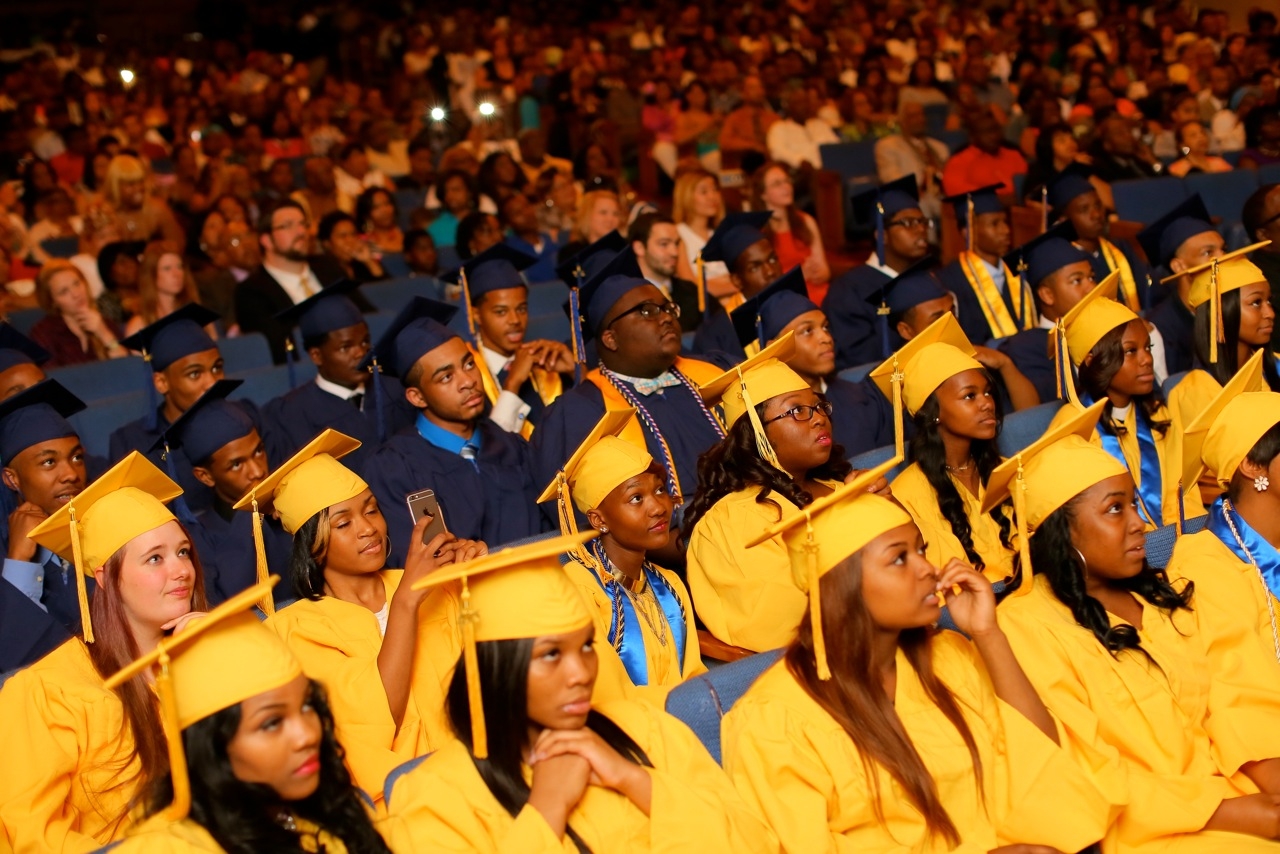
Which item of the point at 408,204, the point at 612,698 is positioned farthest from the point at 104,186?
the point at 612,698

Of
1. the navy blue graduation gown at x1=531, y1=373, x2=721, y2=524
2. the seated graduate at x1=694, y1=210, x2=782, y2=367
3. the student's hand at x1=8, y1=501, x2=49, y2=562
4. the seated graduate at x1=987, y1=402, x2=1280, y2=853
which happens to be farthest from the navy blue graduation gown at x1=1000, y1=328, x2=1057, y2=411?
the student's hand at x1=8, y1=501, x2=49, y2=562

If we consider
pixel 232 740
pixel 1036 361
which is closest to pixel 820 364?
pixel 1036 361

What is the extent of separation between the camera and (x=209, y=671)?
86.7 inches

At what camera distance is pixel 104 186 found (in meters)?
8.96

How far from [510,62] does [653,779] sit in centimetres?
1045

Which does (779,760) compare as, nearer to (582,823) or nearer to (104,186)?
(582,823)

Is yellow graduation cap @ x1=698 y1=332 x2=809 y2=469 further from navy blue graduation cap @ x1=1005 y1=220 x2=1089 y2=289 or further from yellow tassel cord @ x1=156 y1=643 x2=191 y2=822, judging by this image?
navy blue graduation cap @ x1=1005 y1=220 x2=1089 y2=289

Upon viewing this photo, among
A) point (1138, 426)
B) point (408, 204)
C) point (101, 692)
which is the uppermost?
point (408, 204)

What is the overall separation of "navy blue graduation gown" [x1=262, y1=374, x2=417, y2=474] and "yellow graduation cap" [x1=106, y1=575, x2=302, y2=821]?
2.79 m

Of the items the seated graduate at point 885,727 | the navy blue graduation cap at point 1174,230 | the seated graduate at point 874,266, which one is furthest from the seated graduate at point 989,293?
the seated graduate at point 885,727

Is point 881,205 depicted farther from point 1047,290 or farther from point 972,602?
point 972,602

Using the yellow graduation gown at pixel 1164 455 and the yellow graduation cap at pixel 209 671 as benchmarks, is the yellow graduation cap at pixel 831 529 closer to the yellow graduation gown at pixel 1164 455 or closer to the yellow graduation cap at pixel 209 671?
the yellow graduation cap at pixel 209 671

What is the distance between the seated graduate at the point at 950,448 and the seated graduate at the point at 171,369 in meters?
2.53

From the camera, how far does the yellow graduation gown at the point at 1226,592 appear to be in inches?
117
